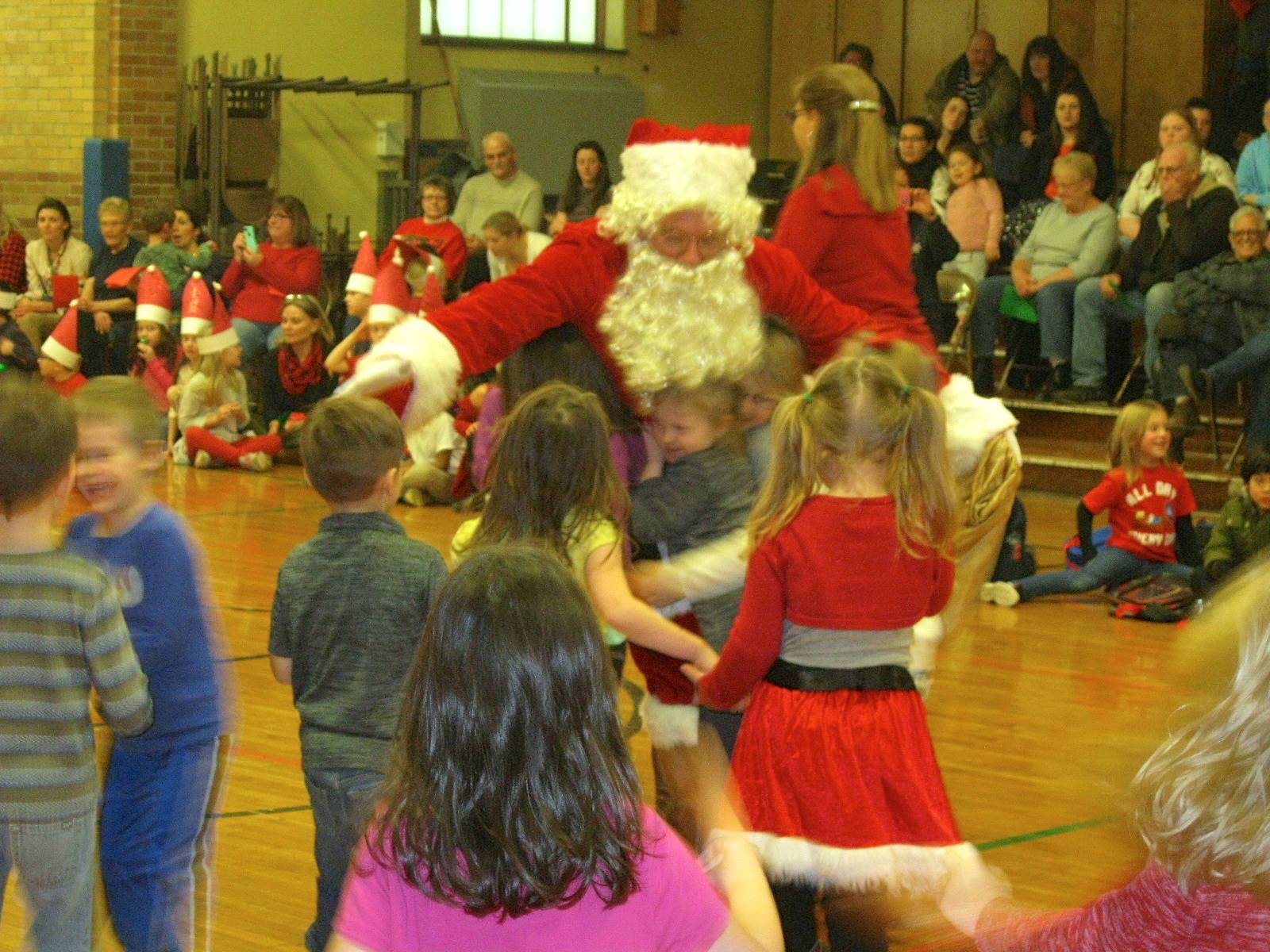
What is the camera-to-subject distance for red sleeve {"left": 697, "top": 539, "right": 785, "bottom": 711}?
9.45 feet

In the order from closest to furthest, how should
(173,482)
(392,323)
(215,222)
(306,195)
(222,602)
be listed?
(392,323), (222,602), (173,482), (215,222), (306,195)

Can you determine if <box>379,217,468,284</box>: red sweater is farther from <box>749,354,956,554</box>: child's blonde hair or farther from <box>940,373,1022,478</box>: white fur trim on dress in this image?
<box>749,354,956,554</box>: child's blonde hair

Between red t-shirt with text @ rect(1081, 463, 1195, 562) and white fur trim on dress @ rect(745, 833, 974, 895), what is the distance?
14.3 ft

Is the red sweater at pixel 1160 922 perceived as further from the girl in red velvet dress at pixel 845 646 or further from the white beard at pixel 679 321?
the white beard at pixel 679 321

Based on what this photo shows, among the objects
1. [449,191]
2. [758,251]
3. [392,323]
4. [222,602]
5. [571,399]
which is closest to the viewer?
[571,399]

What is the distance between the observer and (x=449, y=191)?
11.8 m

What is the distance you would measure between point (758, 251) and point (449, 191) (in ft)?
28.3

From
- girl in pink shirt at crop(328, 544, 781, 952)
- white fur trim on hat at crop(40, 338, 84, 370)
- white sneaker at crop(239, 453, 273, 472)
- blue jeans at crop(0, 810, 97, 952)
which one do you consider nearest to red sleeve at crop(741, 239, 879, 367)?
blue jeans at crop(0, 810, 97, 952)

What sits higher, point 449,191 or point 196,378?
point 449,191

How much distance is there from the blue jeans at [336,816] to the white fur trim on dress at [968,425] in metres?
1.40

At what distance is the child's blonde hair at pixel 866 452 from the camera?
2.89 metres

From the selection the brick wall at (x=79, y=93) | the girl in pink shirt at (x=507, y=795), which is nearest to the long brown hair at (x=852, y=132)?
the girl in pink shirt at (x=507, y=795)

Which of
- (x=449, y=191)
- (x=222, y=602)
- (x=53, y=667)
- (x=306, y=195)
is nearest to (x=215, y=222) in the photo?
(x=306, y=195)

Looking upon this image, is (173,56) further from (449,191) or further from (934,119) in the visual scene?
(934,119)
